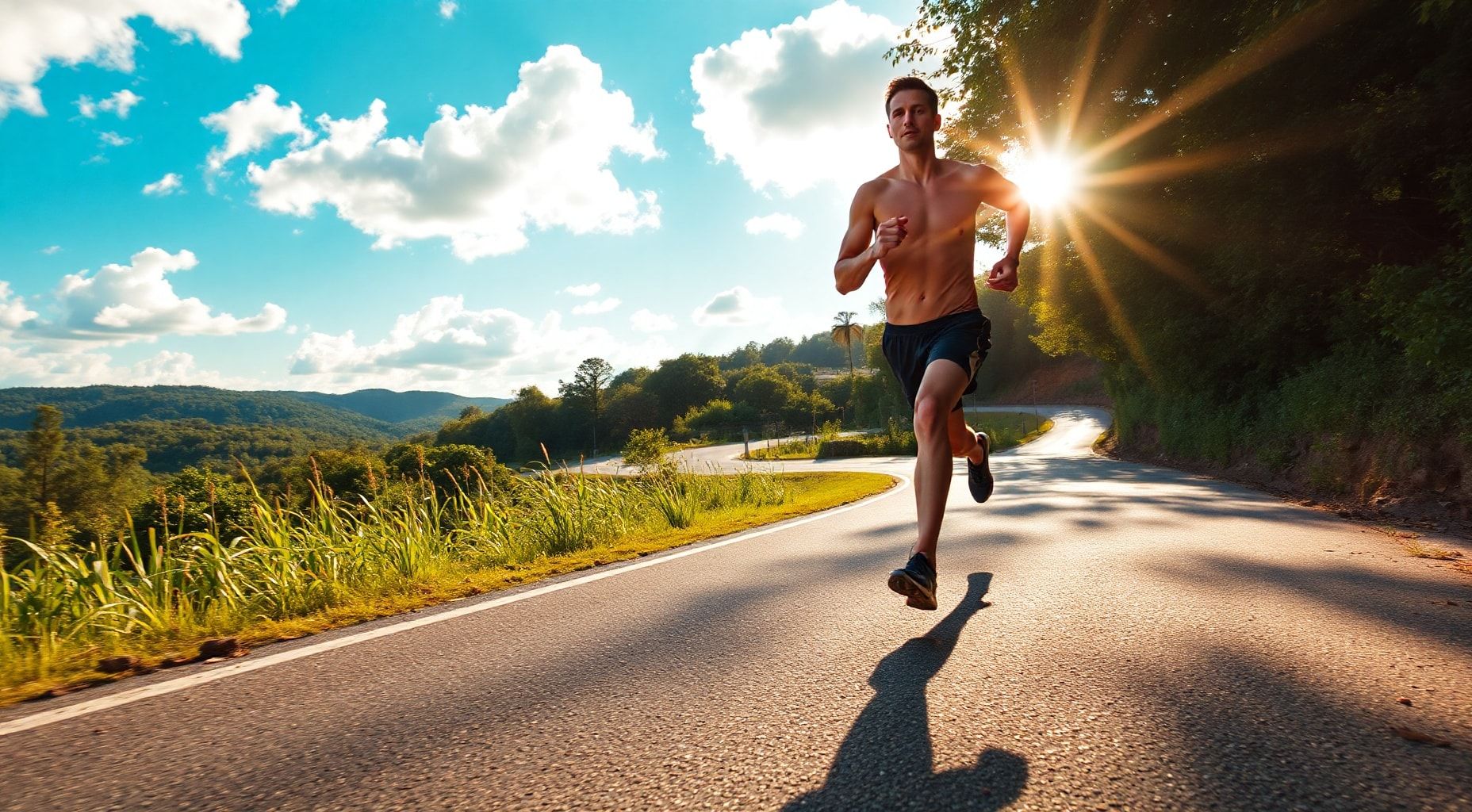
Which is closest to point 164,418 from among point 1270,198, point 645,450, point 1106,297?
point 645,450

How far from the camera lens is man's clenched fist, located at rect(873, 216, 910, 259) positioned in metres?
2.84

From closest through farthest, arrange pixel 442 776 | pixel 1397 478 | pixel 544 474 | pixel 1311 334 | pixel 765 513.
Result: 1. pixel 442 776
2. pixel 544 474
3. pixel 1397 478
4. pixel 765 513
5. pixel 1311 334

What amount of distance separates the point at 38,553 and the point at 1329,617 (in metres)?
5.71

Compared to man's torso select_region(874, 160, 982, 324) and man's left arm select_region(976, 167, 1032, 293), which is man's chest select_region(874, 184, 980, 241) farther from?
man's left arm select_region(976, 167, 1032, 293)

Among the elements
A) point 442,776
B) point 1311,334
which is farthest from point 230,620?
point 1311,334

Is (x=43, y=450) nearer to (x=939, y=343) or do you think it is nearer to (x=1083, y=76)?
(x=1083, y=76)

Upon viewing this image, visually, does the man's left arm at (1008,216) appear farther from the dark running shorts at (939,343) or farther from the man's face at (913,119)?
the man's face at (913,119)

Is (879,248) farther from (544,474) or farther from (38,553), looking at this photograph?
(544,474)

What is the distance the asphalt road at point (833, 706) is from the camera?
1505mm

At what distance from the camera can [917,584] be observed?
2686mm

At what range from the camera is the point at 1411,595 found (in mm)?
3201

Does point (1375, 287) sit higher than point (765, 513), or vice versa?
point (1375, 287)

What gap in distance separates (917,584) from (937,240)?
157 cm

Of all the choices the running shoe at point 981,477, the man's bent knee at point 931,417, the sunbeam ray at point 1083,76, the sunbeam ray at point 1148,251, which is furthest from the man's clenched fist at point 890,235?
the sunbeam ray at point 1148,251
